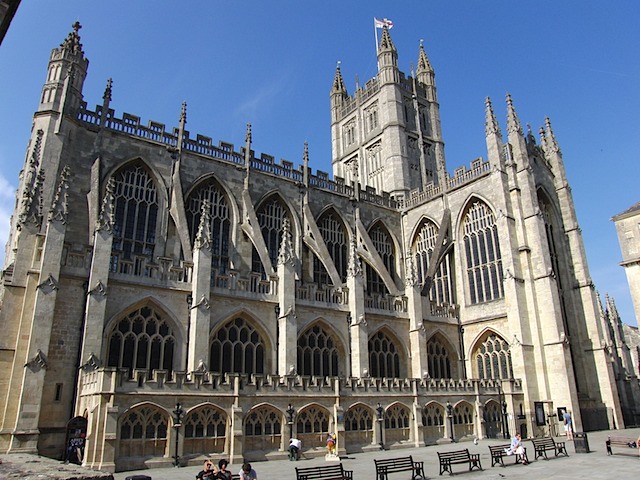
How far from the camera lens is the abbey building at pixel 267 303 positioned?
1775 centimetres

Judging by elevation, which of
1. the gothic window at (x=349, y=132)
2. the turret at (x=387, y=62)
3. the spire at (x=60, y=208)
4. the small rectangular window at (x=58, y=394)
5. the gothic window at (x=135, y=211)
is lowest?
the small rectangular window at (x=58, y=394)

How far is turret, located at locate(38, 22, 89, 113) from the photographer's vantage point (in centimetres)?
2438

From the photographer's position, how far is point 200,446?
17000 millimetres

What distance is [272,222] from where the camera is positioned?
3083cm

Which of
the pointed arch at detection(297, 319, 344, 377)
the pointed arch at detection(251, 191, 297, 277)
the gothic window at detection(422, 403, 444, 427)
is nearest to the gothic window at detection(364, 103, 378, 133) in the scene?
the pointed arch at detection(251, 191, 297, 277)

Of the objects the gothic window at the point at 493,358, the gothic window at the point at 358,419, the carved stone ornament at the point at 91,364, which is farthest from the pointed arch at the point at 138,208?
the gothic window at the point at 493,358

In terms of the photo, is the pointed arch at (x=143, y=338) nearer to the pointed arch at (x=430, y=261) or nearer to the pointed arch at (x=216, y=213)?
the pointed arch at (x=216, y=213)

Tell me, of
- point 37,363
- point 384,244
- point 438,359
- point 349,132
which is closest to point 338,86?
point 349,132

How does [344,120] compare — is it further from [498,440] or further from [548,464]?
[548,464]

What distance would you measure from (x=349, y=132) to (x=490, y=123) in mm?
19606

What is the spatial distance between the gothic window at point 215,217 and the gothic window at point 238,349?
4.62 meters

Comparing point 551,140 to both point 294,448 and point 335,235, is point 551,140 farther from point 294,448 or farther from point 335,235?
point 294,448

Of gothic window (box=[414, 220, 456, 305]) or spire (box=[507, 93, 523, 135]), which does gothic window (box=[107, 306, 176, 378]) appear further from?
spire (box=[507, 93, 523, 135])

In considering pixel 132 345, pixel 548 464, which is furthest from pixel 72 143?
pixel 548 464
